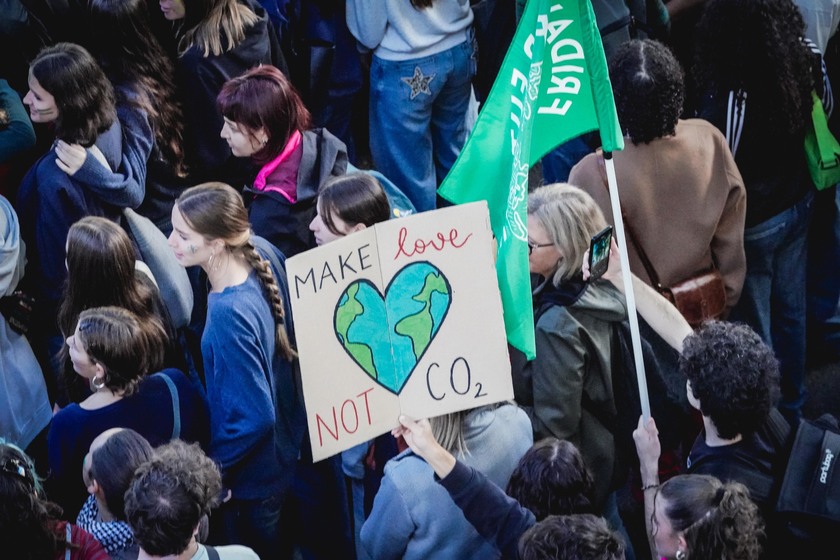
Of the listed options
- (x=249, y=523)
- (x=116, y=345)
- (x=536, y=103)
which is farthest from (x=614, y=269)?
(x=116, y=345)

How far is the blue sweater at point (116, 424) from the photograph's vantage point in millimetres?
3719

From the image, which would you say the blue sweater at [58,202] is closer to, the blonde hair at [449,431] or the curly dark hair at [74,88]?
the curly dark hair at [74,88]

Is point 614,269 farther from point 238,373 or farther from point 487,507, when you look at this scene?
A: point 238,373

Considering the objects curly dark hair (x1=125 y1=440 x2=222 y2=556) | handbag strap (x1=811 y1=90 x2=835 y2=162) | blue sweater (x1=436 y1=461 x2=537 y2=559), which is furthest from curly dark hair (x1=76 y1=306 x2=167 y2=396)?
handbag strap (x1=811 y1=90 x2=835 y2=162)

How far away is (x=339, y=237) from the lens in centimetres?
409

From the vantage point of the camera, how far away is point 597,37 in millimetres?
3553

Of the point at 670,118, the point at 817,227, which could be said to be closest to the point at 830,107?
the point at 817,227

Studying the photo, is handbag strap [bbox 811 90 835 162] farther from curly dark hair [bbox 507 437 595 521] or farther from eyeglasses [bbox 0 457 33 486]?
eyeglasses [bbox 0 457 33 486]

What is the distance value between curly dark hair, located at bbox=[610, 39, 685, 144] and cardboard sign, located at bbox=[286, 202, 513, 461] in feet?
4.44

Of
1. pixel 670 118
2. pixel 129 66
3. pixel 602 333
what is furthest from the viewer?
pixel 129 66

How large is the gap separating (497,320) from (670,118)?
1.53 m

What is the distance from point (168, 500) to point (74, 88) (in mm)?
2038

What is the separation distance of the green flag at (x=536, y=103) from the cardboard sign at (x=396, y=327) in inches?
13.3

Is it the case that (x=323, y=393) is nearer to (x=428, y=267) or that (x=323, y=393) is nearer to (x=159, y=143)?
(x=428, y=267)
